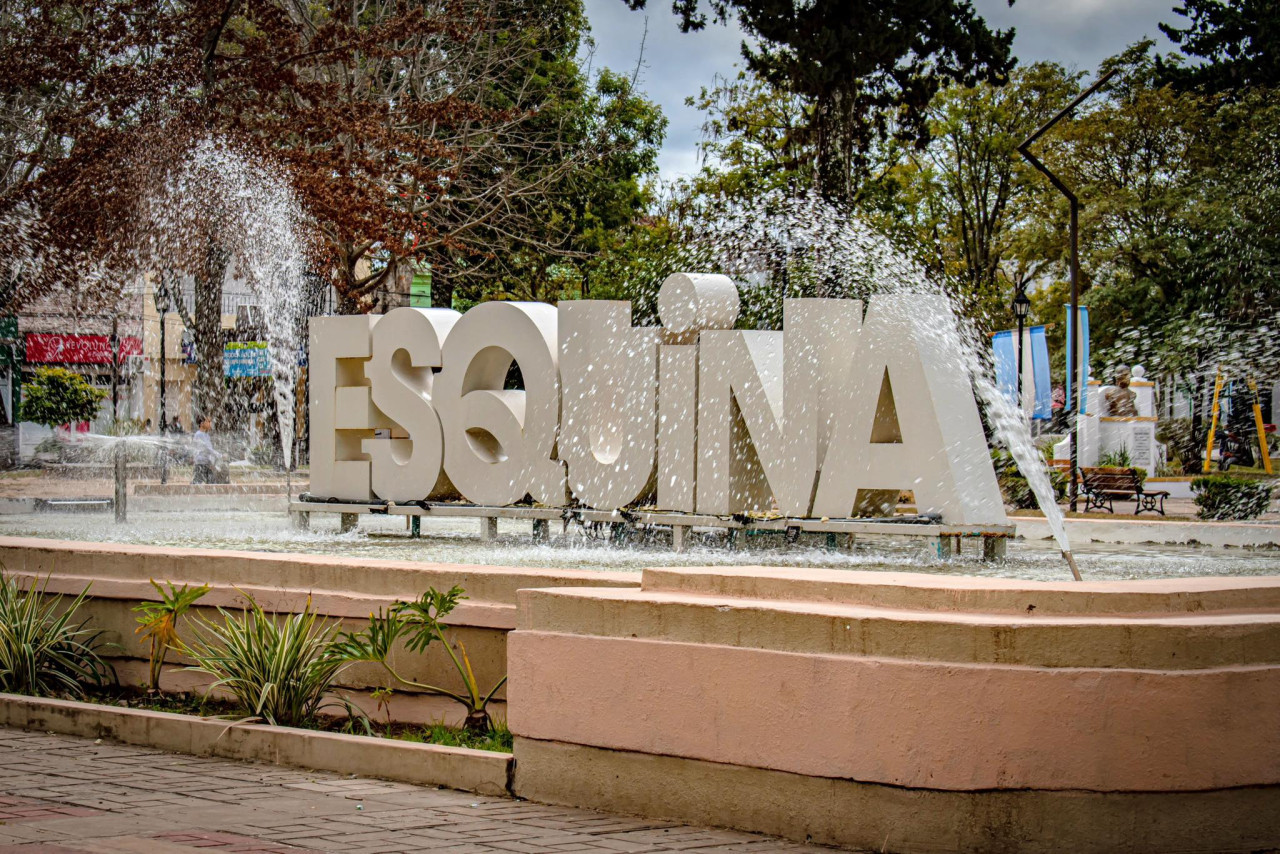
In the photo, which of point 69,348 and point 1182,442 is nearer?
point 1182,442

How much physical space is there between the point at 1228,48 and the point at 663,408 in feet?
118

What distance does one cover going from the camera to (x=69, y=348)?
44938 mm

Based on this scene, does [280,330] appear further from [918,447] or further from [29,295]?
[918,447]

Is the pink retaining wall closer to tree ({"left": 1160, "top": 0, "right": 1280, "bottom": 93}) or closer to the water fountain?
the water fountain

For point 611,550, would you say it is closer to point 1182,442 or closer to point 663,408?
point 663,408

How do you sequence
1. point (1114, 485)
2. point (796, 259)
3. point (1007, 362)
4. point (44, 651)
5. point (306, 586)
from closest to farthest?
point (306, 586) < point (44, 651) < point (1114, 485) < point (1007, 362) < point (796, 259)

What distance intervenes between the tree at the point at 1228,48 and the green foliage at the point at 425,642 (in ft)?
128

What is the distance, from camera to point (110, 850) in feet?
18.1

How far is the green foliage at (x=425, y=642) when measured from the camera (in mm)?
7332

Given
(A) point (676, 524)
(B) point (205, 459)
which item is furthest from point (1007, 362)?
(A) point (676, 524)

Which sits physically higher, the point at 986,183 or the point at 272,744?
the point at 986,183

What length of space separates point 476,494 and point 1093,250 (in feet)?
112

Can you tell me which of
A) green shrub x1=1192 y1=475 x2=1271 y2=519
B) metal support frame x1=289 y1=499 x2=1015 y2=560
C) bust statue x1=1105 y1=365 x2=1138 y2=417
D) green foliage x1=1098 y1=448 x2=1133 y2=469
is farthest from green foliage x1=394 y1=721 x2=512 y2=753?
bust statue x1=1105 y1=365 x2=1138 y2=417

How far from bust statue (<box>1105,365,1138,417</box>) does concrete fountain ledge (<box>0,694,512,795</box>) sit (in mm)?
25401
